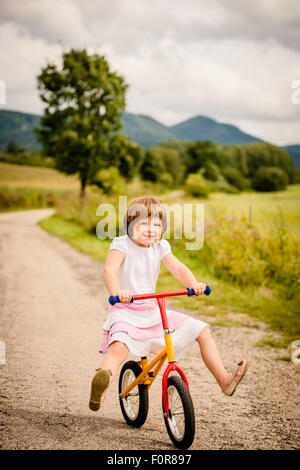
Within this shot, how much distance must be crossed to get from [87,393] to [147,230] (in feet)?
5.78

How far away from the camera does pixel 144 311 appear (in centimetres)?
298

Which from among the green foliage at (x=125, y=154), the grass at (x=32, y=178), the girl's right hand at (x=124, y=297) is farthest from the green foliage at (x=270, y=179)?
the girl's right hand at (x=124, y=297)

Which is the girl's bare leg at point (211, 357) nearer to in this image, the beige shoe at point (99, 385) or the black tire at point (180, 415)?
the black tire at point (180, 415)

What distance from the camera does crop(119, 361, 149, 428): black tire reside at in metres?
2.95

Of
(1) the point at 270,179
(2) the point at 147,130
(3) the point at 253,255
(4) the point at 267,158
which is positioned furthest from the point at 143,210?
(2) the point at 147,130

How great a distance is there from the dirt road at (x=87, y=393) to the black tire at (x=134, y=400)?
0.09 metres

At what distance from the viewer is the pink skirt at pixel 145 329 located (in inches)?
111

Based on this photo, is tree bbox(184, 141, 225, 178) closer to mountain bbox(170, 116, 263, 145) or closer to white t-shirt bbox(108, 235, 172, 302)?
mountain bbox(170, 116, 263, 145)

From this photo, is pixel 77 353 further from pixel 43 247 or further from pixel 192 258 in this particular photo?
pixel 43 247

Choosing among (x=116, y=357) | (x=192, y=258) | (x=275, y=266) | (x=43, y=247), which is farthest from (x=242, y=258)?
(x=43, y=247)

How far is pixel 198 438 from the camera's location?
9.55 feet

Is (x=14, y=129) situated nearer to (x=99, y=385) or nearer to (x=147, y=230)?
(x=147, y=230)

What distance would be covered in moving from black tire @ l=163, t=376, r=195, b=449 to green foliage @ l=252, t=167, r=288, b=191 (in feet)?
177
